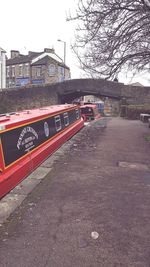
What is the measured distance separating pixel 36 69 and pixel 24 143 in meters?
52.2

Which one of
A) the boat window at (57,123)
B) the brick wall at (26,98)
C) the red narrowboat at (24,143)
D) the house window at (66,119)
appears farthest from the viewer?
the brick wall at (26,98)

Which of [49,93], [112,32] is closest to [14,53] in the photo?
[49,93]

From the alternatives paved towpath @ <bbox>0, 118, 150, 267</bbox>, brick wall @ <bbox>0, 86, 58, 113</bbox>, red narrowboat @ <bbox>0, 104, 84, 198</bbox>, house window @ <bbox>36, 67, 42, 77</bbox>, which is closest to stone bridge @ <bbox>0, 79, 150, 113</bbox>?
brick wall @ <bbox>0, 86, 58, 113</bbox>

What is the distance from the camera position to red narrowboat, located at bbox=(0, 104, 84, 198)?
4.38 metres

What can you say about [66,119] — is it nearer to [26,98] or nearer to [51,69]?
[26,98]

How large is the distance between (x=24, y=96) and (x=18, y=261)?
113 feet

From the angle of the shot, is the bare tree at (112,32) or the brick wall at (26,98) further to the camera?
the brick wall at (26,98)

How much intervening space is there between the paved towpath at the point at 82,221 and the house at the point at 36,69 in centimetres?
5045

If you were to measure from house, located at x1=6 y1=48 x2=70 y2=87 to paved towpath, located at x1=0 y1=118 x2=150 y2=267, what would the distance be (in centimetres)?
5045

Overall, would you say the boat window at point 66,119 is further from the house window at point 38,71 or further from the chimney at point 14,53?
the chimney at point 14,53

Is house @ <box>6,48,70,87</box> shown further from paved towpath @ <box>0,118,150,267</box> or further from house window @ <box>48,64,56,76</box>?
paved towpath @ <box>0,118,150,267</box>

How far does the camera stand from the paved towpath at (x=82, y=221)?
271 centimetres

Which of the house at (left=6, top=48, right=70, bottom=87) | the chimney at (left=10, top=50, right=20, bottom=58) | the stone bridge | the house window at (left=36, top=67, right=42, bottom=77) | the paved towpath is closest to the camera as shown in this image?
the paved towpath

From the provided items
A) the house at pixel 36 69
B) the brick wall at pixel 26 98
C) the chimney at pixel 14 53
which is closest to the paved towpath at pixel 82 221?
the brick wall at pixel 26 98
